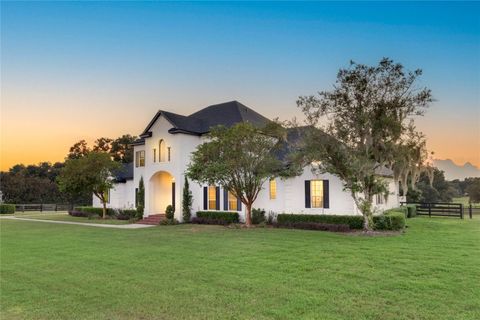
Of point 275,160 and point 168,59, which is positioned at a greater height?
point 168,59

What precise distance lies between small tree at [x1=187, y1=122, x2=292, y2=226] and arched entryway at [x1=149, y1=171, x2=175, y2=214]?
23.5ft

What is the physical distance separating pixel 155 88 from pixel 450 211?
965 inches

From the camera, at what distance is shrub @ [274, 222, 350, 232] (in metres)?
16.6

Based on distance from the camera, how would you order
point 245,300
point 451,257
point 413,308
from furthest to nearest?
point 451,257, point 245,300, point 413,308

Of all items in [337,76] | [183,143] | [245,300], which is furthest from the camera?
[183,143]

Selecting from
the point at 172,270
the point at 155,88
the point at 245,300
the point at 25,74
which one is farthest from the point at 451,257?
the point at 25,74

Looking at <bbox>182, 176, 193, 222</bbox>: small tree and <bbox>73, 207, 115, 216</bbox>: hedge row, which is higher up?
<bbox>182, 176, 193, 222</bbox>: small tree

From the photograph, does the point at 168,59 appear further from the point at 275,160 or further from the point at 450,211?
the point at 450,211

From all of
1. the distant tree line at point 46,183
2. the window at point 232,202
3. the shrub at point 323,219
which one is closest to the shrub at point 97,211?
the distant tree line at point 46,183

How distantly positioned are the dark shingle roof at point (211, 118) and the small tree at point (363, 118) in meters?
7.29

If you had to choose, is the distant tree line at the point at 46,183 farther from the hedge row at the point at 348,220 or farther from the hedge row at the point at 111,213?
the hedge row at the point at 348,220

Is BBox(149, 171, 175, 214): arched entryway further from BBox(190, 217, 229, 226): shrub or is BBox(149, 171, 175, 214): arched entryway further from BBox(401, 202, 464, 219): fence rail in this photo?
BBox(401, 202, 464, 219): fence rail

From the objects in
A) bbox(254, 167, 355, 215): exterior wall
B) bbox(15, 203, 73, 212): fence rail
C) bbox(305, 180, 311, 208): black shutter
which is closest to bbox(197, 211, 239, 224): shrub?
bbox(254, 167, 355, 215): exterior wall

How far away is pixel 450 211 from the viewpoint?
77.8ft
